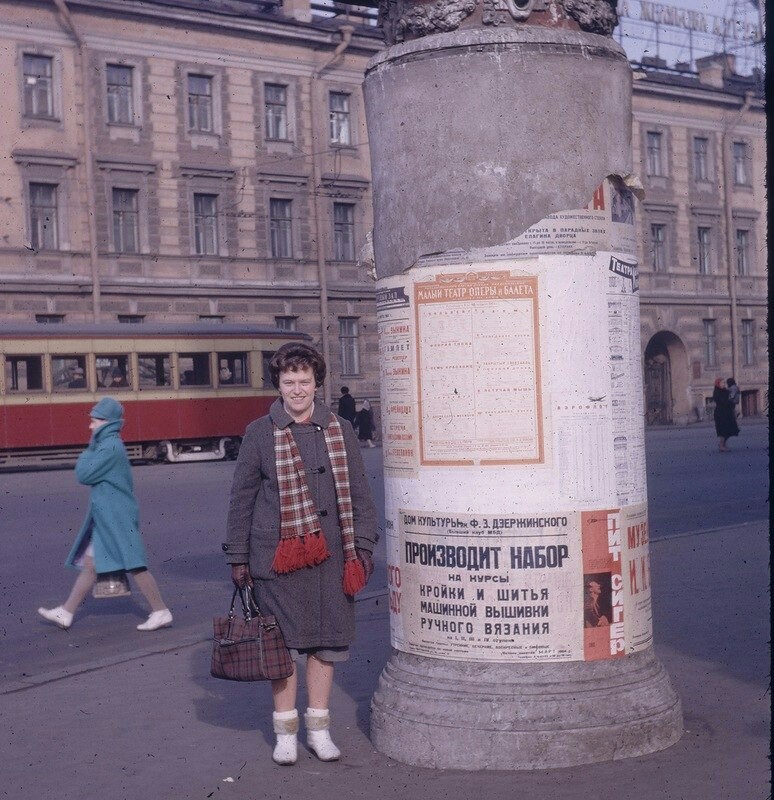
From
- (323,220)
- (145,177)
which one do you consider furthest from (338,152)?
(145,177)

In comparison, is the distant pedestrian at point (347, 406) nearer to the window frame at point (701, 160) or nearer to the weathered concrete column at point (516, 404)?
the window frame at point (701, 160)

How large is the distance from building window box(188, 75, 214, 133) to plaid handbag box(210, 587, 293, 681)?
114 feet

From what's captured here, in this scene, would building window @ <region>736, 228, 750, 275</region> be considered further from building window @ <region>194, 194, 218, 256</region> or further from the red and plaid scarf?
the red and plaid scarf

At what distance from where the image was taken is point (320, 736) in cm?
578

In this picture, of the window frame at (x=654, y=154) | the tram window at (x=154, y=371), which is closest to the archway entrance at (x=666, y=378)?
the window frame at (x=654, y=154)

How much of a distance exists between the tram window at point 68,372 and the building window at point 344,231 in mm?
11803

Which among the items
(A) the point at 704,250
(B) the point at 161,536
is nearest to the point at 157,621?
(B) the point at 161,536

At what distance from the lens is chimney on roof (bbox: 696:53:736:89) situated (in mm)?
53062

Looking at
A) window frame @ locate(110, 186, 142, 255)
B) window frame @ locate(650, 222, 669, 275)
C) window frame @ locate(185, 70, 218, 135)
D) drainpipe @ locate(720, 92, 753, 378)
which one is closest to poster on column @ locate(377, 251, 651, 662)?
window frame @ locate(110, 186, 142, 255)

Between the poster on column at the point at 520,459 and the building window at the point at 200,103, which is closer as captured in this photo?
the poster on column at the point at 520,459

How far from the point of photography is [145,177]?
38.2 metres

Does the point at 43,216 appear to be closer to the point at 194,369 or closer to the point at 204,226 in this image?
the point at 204,226

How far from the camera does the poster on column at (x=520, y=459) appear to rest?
5590 millimetres

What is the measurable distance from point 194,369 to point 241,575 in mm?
29264
